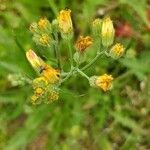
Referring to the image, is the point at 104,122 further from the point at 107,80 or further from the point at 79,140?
the point at 107,80

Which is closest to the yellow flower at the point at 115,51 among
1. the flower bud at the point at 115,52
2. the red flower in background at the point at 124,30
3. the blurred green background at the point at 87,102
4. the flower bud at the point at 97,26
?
the flower bud at the point at 115,52

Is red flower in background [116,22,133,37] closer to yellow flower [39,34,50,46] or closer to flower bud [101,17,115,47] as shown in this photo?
flower bud [101,17,115,47]

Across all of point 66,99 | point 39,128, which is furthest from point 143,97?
point 39,128

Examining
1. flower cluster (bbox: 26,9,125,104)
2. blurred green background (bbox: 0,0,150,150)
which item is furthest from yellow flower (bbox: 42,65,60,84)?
blurred green background (bbox: 0,0,150,150)

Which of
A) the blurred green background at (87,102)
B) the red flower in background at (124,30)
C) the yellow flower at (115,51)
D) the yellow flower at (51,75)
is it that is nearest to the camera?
the yellow flower at (51,75)

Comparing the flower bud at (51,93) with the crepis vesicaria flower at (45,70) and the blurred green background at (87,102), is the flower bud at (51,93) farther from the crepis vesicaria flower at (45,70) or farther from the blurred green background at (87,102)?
the blurred green background at (87,102)

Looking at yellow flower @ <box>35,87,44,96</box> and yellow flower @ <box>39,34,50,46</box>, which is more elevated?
yellow flower @ <box>39,34,50,46</box>
